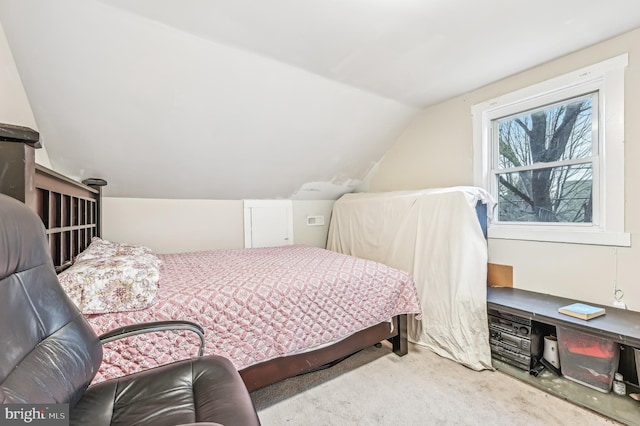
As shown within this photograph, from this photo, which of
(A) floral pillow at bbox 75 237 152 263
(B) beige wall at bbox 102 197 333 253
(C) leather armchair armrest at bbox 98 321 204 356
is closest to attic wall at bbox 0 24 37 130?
(A) floral pillow at bbox 75 237 152 263

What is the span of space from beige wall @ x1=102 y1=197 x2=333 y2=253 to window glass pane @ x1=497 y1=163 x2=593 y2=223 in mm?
2835

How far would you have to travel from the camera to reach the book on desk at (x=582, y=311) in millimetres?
1754

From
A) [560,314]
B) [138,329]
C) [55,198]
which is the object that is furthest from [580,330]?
[55,198]

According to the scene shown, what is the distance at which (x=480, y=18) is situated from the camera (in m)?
1.73

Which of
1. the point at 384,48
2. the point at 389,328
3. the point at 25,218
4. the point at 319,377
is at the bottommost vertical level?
the point at 319,377

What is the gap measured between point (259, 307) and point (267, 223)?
2068 mm

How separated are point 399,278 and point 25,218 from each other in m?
2.13

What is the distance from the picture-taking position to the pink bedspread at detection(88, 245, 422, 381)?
140cm

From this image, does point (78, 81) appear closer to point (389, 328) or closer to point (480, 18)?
point (480, 18)

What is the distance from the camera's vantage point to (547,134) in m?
2.42

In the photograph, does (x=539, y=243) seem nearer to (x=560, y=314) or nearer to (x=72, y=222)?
(x=560, y=314)

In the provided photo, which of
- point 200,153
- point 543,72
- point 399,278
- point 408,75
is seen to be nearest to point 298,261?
point 399,278

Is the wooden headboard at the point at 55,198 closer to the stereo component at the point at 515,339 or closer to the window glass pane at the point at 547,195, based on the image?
the stereo component at the point at 515,339

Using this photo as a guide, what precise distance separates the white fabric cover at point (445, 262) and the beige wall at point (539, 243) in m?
0.45
